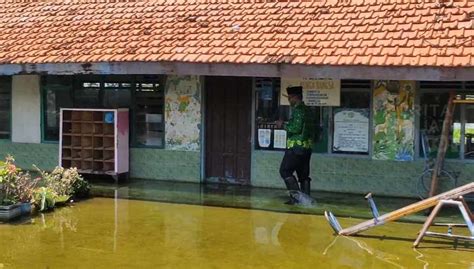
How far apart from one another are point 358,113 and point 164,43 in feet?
12.0

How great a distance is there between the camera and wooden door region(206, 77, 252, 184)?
11.7 metres

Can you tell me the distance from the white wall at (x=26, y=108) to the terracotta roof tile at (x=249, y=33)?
1.02 meters

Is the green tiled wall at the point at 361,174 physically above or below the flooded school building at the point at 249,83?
below

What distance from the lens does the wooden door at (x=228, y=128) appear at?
A: 11656mm

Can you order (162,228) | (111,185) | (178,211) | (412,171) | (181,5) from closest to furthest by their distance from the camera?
Result: (162,228) → (178,211) → (412,171) → (111,185) → (181,5)

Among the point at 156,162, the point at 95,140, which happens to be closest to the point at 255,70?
the point at 156,162

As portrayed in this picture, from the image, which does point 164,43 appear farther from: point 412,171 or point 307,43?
point 412,171

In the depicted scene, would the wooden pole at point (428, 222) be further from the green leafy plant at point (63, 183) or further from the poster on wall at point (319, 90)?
the green leafy plant at point (63, 183)

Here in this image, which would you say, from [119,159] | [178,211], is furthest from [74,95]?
[178,211]

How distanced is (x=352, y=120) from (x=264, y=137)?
1678 mm

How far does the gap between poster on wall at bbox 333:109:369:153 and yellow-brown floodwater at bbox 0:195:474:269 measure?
7.69ft

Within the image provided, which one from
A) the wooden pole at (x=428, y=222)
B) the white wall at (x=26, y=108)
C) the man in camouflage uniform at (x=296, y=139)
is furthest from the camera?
the white wall at (x=26, y=108)

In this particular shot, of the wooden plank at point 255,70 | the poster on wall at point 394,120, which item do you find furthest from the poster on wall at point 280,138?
the wooden plank at point 255,70

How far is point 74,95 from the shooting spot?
509 inches
